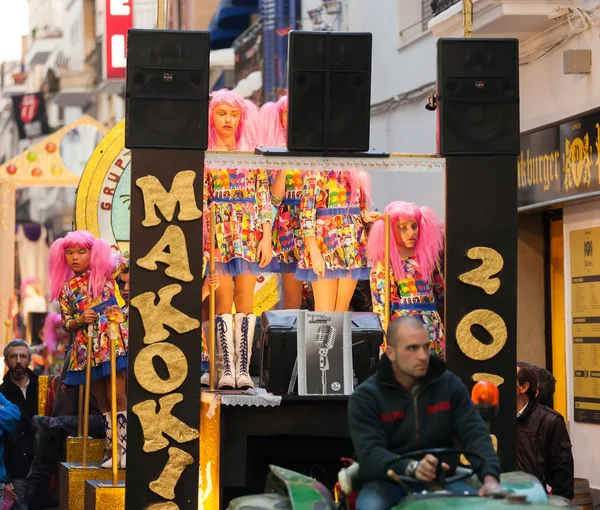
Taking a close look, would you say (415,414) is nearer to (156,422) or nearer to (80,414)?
(156,422)

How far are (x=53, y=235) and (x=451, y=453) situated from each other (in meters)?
31.2

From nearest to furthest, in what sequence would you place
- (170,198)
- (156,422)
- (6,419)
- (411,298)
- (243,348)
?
(156,422), (170,198), (6,419), (243,348), (411,298)

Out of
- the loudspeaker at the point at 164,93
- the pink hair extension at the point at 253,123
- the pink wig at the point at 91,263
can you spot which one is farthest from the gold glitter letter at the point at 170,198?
the pink wig at the point at 91,263

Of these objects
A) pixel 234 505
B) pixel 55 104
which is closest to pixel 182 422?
pixel 234 505

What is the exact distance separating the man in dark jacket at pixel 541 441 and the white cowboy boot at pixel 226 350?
1.98m

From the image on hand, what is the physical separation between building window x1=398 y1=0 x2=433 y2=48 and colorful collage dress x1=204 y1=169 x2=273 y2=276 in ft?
25.1

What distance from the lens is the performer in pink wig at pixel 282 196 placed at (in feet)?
33.7

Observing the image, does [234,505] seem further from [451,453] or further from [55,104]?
[55,104]

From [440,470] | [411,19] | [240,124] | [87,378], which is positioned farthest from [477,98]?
[411,19]

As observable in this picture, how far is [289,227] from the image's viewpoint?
10352mm

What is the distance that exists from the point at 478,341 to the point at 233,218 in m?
1.95

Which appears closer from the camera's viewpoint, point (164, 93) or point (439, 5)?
point (164, 93)

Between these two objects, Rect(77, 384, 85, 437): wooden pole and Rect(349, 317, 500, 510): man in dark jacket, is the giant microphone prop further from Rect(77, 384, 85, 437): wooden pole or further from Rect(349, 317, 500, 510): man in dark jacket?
Rect(77, 384, 85, 437): wooden pole

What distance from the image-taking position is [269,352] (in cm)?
951
